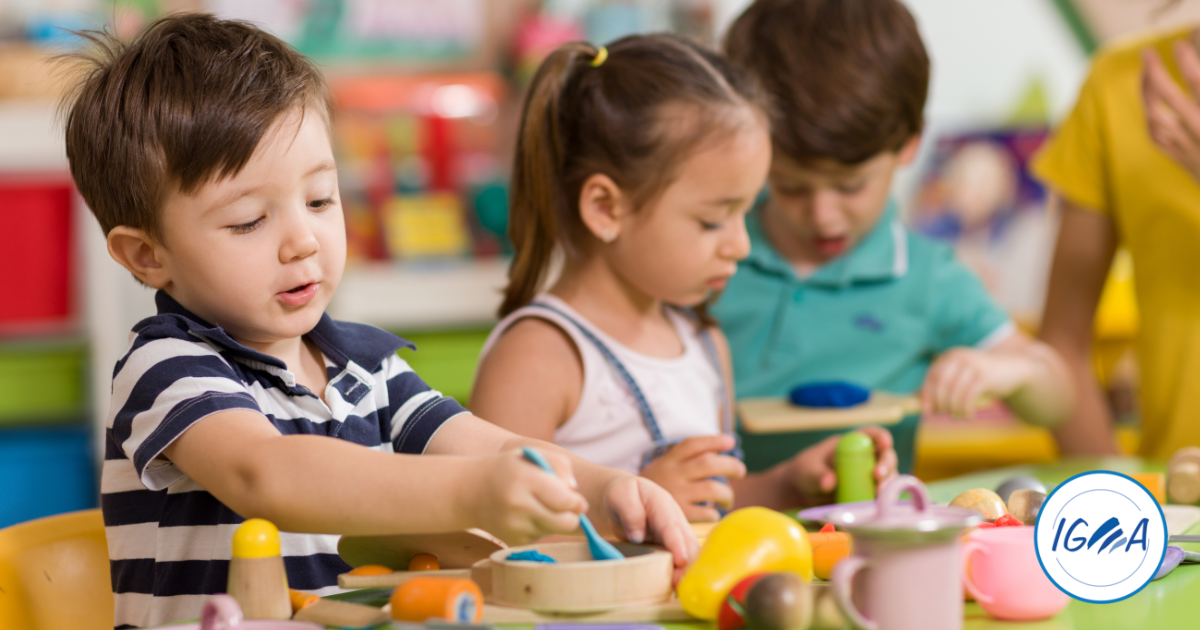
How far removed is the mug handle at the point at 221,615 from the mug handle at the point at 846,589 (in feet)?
0.86

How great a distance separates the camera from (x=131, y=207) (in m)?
0.67

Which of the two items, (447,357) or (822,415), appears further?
(447,357)

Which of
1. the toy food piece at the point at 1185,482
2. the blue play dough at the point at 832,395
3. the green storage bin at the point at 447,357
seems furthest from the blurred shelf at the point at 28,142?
the toy food piece at the point at 1185,482

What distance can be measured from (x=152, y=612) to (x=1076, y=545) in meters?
0.57

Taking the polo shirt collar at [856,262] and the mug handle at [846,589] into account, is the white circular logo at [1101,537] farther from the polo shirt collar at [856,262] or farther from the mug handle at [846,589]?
the polo shirt collar at [856,262]

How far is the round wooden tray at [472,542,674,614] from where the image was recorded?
526 millimetres

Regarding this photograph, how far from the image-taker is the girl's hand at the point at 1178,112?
1.17 meters

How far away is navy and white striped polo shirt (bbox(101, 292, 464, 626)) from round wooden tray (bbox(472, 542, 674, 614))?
0.17 m

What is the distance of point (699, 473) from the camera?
866 millimetres

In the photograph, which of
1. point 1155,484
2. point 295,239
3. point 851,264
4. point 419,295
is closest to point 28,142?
point 419,295

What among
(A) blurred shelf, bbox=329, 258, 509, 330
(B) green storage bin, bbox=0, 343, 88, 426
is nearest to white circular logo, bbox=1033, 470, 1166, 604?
(A) blurred shelf, bbox=329, 258, 509, 330

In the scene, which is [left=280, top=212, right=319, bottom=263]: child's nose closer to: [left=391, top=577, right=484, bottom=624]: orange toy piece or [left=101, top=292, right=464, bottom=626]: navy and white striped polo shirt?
[left=101, top=292, right=464, bottom=626]: navy and white striped polo shirt

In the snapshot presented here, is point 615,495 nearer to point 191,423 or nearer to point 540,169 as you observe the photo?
point 191,423

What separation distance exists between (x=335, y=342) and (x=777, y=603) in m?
0.43
